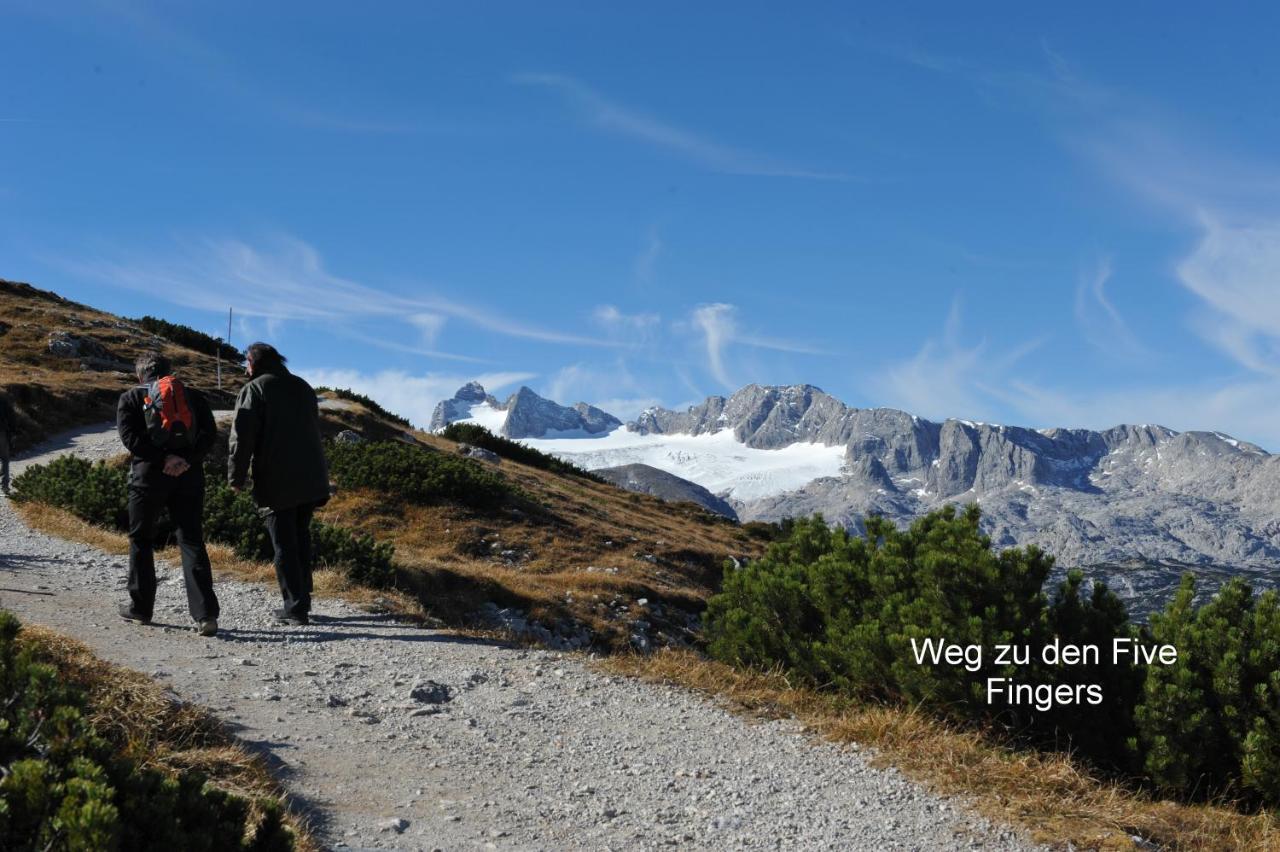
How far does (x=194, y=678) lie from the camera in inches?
287

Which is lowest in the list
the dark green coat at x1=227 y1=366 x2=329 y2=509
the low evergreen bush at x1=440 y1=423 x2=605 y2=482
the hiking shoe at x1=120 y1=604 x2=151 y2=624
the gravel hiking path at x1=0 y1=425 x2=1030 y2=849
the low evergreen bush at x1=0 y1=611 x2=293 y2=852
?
the gravel hiking path at x1=0 y1=425 x2=1030 y2=849

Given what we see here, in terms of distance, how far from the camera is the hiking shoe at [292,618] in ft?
30.7

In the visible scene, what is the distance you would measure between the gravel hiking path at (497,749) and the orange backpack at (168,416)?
170 cm

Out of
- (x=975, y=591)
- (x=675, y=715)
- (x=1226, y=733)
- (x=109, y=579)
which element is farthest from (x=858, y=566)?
(x=109, y=579)

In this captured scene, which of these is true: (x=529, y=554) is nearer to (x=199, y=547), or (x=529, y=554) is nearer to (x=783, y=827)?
(x=199, y=547)

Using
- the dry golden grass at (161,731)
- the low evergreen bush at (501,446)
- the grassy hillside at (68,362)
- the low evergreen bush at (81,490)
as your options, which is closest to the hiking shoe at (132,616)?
the dry golden grass at (161,731)

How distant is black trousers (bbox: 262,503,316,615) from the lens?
9133 mm

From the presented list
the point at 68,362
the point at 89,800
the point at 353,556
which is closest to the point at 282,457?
the point at 353,556

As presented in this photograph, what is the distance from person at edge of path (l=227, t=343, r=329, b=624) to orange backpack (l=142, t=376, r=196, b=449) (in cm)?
44

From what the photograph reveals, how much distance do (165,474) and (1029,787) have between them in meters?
7.17

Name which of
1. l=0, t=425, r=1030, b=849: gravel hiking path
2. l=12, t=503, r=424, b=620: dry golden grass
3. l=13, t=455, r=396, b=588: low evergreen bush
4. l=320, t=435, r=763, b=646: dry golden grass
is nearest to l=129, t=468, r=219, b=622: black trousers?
l=0, t=425, r=1030, b=849: gravel hiking path

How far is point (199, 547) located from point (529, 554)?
10992 mm

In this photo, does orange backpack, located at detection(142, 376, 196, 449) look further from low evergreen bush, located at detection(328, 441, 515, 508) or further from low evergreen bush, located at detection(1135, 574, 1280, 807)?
low evergreen bush, located at detection(328, 441, 515, 508)

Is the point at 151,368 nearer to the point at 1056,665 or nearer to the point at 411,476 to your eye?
the point at 1056,665
